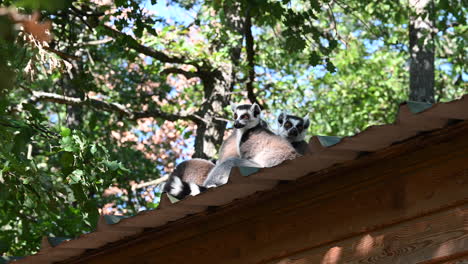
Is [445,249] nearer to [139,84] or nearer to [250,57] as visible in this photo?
[250,57]

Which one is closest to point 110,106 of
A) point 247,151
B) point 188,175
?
point 247,151

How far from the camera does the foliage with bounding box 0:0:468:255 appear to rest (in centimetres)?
622

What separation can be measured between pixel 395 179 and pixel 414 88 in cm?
916

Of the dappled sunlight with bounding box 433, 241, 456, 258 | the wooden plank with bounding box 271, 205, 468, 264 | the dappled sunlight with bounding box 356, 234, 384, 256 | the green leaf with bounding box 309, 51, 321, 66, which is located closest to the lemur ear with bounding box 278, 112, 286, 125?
the green leaf with bounding box 309, 51, 321, 66

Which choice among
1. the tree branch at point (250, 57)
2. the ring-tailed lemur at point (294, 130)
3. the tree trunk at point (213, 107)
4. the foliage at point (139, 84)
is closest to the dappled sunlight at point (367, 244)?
the foliage at point (139, 84)

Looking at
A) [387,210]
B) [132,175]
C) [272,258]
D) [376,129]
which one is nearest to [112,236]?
[272,258]

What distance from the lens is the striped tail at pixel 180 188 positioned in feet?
18.4

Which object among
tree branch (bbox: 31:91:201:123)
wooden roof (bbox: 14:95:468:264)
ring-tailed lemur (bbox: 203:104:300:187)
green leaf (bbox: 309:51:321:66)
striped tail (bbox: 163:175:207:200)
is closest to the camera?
wooden roof (bbox: 14:95:468:264)

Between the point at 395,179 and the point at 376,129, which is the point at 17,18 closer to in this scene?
the point at 376,129

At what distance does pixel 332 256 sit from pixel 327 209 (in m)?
0.23

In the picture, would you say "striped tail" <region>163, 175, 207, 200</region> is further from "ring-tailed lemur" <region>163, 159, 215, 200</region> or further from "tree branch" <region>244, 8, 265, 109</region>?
"tree branch" <region>244, 8, 265, 109</region>

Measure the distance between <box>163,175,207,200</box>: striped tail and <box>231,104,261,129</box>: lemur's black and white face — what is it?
Result: 3.34 ft

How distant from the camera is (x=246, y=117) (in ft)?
22.4

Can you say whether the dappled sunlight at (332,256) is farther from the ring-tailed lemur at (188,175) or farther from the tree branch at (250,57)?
the tree branch at (250,57)
